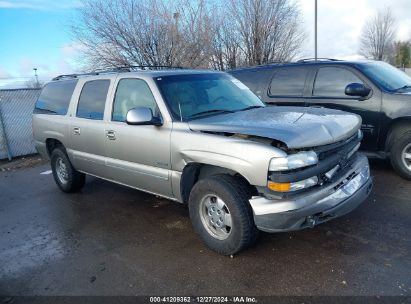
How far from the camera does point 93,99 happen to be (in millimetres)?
5148

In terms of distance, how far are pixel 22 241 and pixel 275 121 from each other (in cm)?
326

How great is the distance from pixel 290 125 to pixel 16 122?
27.4 feet

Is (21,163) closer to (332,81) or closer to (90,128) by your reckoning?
(90,128)

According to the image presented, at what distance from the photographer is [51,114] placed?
6023 millimetres

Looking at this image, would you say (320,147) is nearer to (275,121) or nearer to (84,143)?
(275,121)

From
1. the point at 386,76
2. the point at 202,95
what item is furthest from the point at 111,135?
the point at 386,76

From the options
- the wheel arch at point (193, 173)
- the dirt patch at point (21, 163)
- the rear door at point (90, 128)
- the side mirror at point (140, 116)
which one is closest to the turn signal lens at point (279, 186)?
the wheel arch at point (193, 173)

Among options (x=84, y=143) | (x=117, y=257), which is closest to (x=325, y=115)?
(x=117, y=257)

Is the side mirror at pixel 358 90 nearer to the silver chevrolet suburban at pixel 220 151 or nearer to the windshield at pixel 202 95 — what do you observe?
the silver chevrolet suburban at pixel 220 151

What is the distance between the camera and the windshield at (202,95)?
4.14 metres

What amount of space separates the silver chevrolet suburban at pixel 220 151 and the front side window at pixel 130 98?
0.04 ft

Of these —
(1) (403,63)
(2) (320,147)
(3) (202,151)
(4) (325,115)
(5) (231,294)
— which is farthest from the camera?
(1) (403,63)

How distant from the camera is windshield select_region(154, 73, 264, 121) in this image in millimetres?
4145

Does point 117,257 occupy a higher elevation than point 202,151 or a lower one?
lower
